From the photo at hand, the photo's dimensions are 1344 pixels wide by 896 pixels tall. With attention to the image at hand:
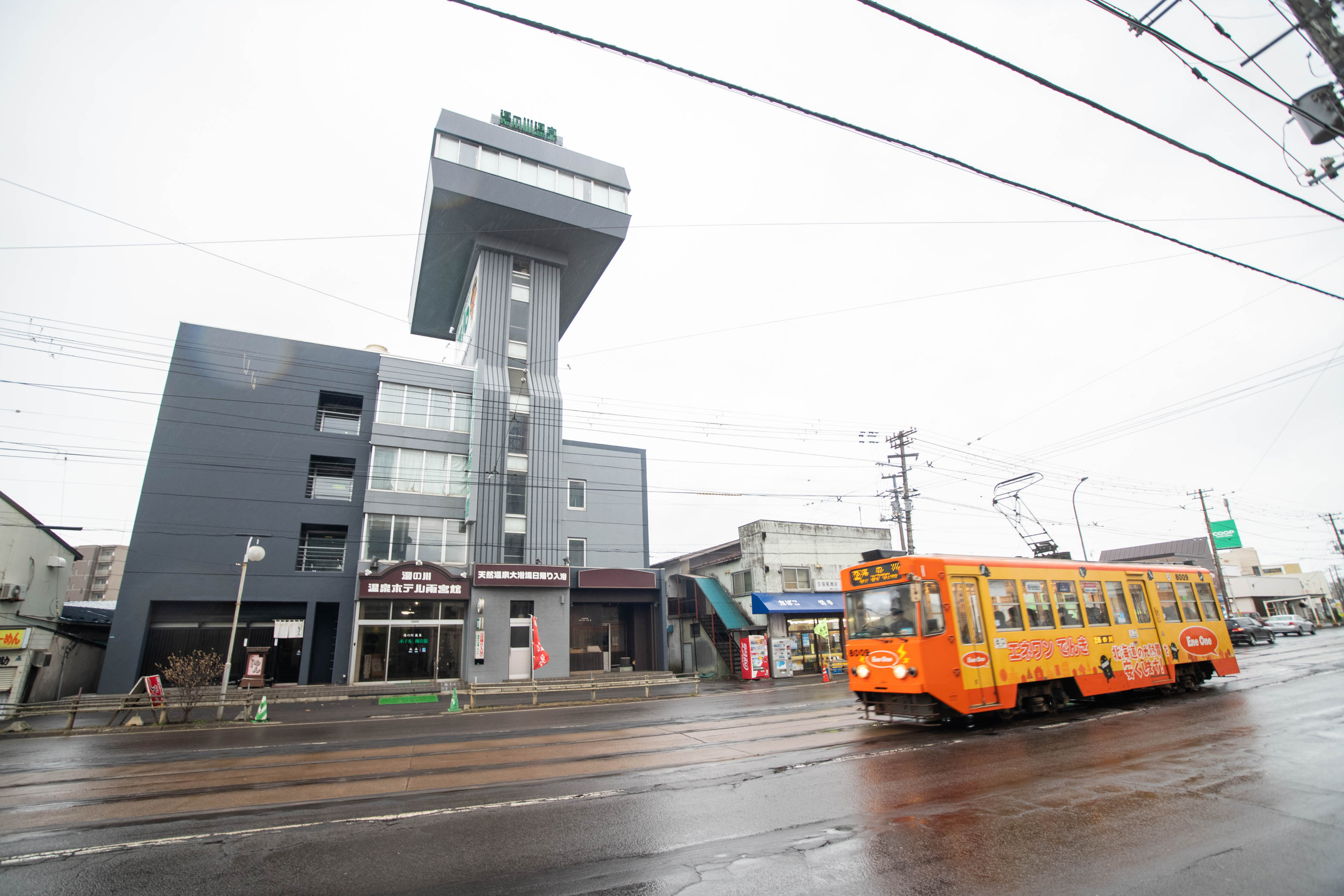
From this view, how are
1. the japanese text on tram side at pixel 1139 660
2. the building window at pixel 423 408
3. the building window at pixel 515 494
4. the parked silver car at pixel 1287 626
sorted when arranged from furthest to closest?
the parked silver car at pixel 1287 626, the building window at pixel 515 494, the building window at pixel 423 408, the japanese text on tram side at pixel 1139 660

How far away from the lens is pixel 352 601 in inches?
1011

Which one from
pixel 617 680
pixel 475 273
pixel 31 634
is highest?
pixel 475 273

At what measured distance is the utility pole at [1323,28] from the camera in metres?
6.99

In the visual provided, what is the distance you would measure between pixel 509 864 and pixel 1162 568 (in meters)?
17.3

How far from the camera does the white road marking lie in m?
5.54

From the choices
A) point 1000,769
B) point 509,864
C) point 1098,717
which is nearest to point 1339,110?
point 1000,769

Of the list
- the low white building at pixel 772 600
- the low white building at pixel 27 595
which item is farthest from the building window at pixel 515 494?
the low white building at pixel 27 595

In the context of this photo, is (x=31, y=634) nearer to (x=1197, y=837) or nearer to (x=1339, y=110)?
(x=1197, y=837)

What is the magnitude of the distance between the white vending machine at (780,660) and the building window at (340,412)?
22.4m

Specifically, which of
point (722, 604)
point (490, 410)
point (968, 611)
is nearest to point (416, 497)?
point (490, 410)

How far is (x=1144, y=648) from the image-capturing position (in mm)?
13969

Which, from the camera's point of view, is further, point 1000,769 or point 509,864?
point 1000,769

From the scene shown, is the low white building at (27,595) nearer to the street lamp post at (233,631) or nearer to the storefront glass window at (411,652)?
the street lamp post at (233,631)

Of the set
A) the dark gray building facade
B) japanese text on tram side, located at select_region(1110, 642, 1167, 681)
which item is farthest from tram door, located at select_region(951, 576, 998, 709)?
the dark gray building facade
